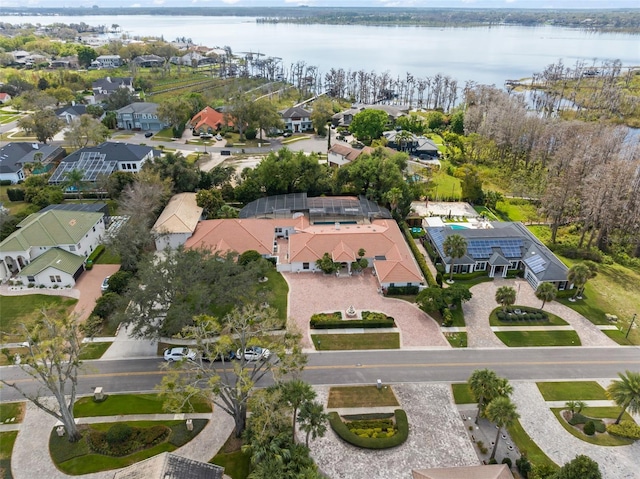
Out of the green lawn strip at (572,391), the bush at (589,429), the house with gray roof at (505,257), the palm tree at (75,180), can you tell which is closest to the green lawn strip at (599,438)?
the bush at (589,429)

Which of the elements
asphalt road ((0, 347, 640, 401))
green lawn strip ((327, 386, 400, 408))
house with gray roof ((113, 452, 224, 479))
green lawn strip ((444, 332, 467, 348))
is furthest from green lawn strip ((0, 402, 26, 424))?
green lawn strip ((444, 332, 467, 348))

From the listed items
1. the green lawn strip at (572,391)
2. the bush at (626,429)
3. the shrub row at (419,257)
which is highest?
the shrub row at (419,257)

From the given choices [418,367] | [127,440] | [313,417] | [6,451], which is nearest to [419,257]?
[418,367]

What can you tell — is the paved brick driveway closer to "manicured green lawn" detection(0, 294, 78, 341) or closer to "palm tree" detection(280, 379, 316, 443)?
"palm tree" detection(280, 379, 316, 443)

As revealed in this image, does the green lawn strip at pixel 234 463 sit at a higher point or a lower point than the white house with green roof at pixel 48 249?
lower

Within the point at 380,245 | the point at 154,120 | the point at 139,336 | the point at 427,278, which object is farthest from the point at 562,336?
the point at 154,120

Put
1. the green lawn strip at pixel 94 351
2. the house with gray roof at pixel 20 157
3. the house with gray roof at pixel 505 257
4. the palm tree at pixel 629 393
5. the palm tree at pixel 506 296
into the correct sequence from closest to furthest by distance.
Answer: the palm tree at pixel 629 393
the green lawn strip at pixel 94 351
the palm tree at pixel 506 296
the house with gray roof at pixel 505 257
the house with gray roof at pixel 20 157

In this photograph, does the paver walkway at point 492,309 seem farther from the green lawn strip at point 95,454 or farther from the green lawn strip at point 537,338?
the green lawn strip at point 95,454
